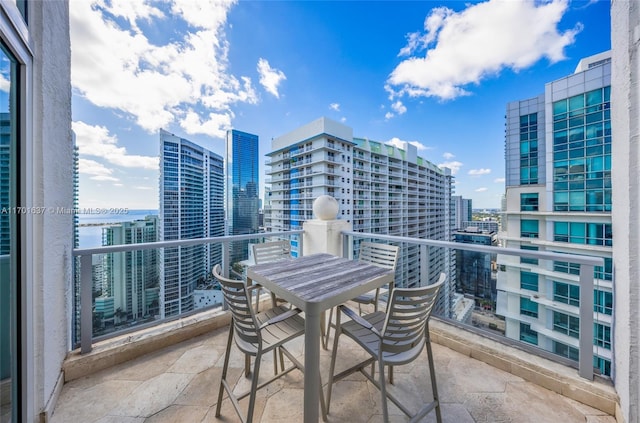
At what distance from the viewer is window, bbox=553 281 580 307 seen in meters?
1.81

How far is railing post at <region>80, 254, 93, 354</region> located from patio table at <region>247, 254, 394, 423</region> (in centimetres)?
145

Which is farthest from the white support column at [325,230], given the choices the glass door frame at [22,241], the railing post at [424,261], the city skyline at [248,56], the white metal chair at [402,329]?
the glass door frame at [22,241]

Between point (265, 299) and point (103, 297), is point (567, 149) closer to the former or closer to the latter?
point (265, 299)

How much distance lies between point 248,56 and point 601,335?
31.3 feet

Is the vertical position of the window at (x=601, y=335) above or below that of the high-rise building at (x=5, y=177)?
below

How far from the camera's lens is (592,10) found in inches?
231

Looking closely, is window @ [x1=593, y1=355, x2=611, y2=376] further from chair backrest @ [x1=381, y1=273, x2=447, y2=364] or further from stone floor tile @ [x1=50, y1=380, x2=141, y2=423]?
stone floor tile @ [x1=50, y1=380, x2=141, y2=423]

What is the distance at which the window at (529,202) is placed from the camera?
10445 millimetres

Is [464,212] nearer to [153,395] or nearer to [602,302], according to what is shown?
[602,302]

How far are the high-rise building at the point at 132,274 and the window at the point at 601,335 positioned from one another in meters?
3.99

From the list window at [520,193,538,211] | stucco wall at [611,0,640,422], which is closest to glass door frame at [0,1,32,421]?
stucco wall at [611,0,640,422]

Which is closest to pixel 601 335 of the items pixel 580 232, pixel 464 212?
pixel 580 232

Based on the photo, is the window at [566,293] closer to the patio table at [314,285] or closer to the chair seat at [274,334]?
the patio table at [314,285]

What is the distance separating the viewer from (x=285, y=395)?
1.71 meters
